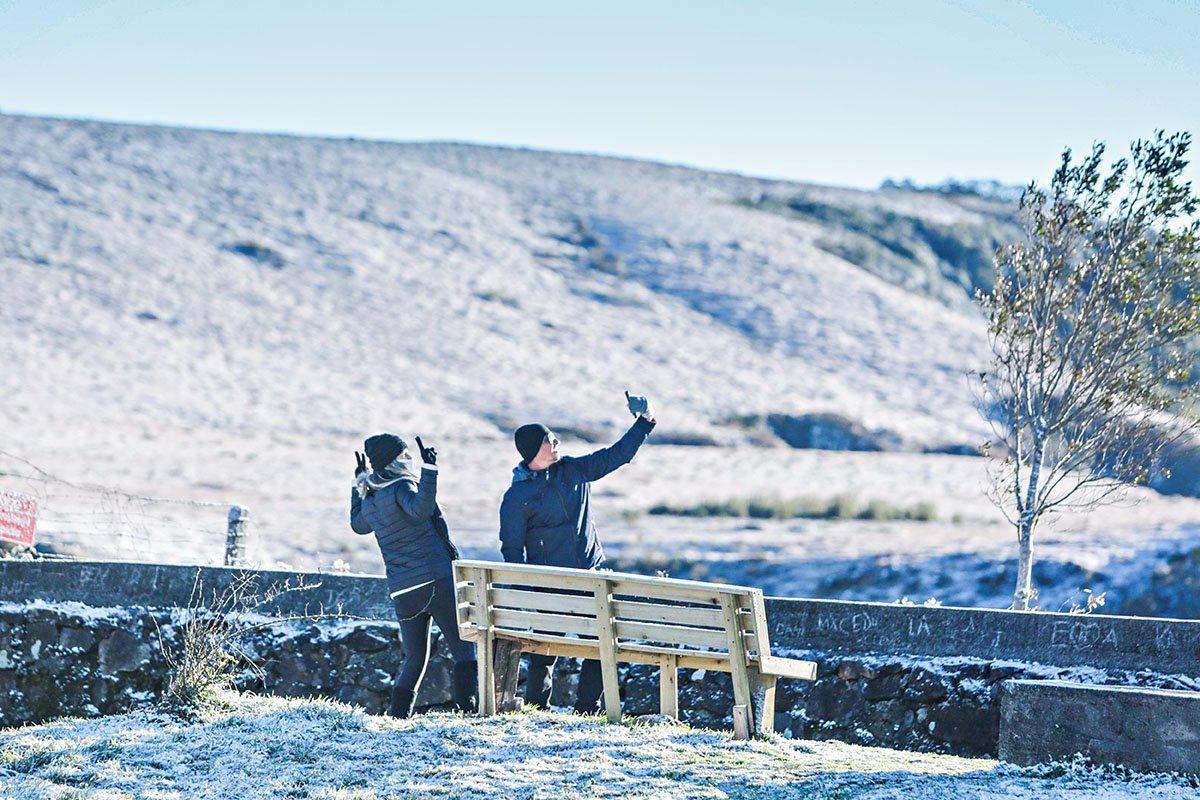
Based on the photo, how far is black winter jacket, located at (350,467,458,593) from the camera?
25.1 feet

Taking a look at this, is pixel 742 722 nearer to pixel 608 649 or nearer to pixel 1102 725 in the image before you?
pixel 608 649

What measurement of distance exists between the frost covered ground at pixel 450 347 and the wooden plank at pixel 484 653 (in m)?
8.97

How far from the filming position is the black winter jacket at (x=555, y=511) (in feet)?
25.5

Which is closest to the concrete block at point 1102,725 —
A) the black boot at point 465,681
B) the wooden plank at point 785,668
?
the wooden plank at point 785,668

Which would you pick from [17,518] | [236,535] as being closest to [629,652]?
[236,535]

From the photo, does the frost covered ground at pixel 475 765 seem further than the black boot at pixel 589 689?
No

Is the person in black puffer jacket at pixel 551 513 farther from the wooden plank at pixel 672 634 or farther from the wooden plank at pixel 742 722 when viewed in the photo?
Result: the wooden plank at pixel 742 722

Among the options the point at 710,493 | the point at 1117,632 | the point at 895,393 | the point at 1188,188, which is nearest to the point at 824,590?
the point at 710,493

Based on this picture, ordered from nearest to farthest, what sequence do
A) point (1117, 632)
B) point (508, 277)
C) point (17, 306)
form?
1. point (1117, 632)
2. point (17, 306)
3. point (508, 277)

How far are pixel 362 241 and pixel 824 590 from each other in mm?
27749

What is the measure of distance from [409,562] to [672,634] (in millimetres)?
1387

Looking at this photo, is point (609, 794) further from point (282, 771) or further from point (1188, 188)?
point (1188, 188)

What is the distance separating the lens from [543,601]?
7430mm

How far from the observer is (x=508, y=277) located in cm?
4650
